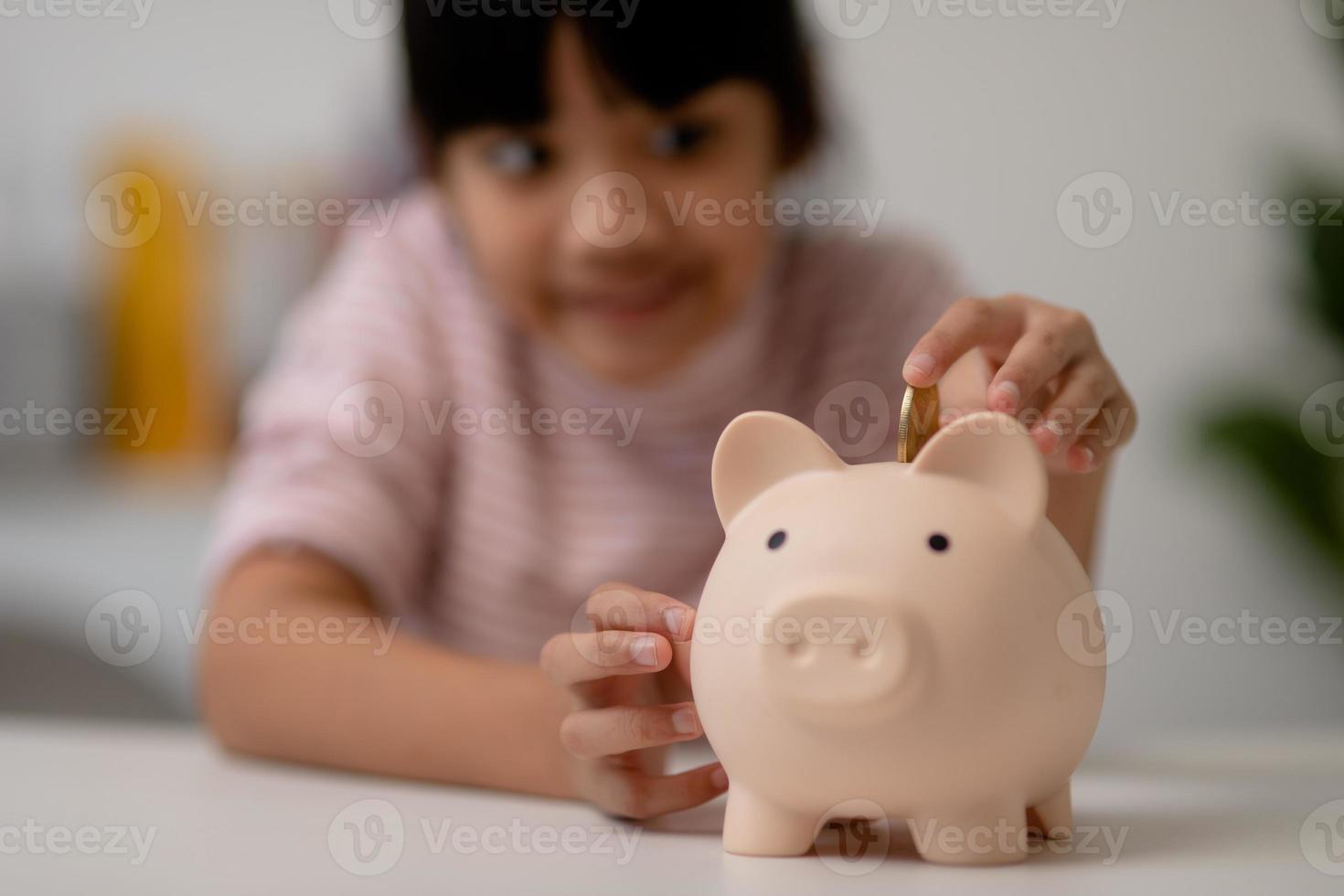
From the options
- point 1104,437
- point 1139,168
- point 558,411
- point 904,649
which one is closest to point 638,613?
point 904,649

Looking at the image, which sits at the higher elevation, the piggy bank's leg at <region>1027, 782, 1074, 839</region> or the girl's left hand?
the girl's left hand

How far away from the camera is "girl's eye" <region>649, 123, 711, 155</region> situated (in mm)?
867

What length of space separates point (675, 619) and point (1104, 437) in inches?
9.8

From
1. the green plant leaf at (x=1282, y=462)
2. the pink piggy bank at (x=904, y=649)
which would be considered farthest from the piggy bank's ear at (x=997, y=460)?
the green plant leaf at (x=1282, y=462)

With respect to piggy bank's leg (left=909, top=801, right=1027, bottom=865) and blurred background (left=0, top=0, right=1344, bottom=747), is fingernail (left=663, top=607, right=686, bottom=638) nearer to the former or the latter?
piggy bank's leg (left=909, top=801, right=1027, bottom=865)

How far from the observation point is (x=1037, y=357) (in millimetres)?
567

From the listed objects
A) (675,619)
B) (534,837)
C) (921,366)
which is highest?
(921,366)

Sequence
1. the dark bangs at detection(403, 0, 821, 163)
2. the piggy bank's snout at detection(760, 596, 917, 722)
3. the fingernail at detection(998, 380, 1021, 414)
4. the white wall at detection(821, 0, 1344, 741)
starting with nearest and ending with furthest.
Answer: the piggy bank's snout at detection(760, 596, 917, 722) → the fingernail at detection(998, 380, 1021, 414) → the dark bangs at detection(403, 0, 821, 163) → the white wall at detection(821, 0, 1344, 741)

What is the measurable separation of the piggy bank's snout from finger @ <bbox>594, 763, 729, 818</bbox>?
0.13 metres

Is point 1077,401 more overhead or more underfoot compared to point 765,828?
more overhead

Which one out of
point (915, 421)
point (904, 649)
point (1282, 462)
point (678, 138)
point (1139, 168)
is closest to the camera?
point (904, 649)

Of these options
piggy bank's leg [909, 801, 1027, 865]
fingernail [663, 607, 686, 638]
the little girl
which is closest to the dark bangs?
the little girl

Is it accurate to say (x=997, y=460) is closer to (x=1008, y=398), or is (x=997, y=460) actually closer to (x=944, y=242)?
(x=1008, y=398)

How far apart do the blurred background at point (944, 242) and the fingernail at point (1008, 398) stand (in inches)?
22.0
